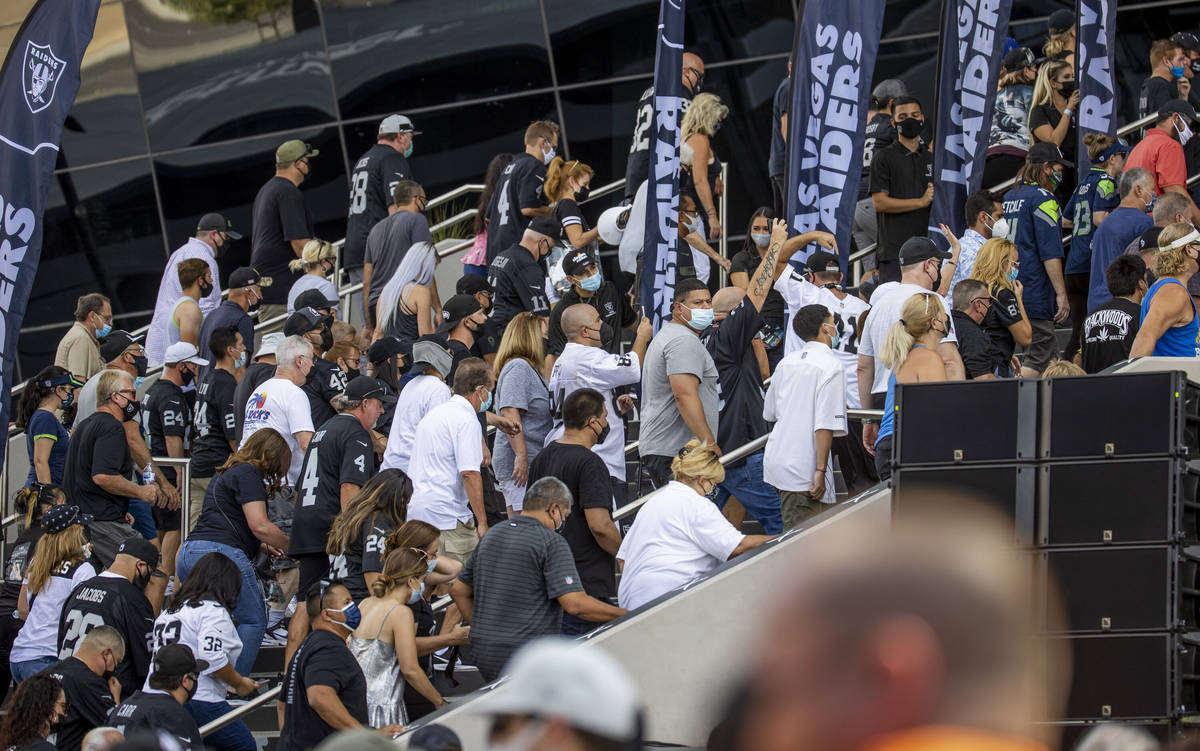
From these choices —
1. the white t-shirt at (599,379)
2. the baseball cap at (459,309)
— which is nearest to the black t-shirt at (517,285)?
the baseball cap at (459,309)

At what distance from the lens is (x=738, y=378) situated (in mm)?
9539

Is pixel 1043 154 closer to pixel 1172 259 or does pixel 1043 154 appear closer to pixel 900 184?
pixel 900 184

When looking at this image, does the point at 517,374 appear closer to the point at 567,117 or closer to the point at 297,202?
the point at 297,202

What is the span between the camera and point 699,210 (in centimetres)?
1236

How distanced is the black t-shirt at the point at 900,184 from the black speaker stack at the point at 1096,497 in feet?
15.9

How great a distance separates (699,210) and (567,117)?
664 centimetres

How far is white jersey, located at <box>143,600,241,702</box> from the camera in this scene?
324 inches

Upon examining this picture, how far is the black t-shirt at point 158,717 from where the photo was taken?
7395 millimetres

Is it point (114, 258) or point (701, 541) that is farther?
point (114, 258)

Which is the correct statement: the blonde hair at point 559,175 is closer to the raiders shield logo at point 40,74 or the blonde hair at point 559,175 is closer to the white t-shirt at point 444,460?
the white t-shirt at point 444,460

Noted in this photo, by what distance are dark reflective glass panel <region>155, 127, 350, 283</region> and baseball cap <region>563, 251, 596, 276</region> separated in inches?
365

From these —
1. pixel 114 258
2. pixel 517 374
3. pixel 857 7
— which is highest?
pixel 857 7

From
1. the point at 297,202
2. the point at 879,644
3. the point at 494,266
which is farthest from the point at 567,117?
the point at 879,644

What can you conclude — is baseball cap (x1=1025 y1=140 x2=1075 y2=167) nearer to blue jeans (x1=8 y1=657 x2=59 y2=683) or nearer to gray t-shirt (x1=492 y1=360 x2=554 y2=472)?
gray t-shirt (x1=492 y1=360 x2=554 y2=472)
